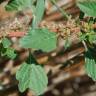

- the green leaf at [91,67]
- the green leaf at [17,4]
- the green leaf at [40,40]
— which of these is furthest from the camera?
the green leaf at [17,4]

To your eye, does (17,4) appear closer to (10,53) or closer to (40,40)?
(10,53)

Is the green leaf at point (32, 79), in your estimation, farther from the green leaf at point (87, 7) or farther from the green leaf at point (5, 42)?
the green leaf at point (87, 7)

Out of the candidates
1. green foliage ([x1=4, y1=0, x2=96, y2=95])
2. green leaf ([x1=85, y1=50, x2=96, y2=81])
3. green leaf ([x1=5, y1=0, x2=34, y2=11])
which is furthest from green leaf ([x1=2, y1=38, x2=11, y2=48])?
green leaf ([x1=85, y1=50, x2=96, y2=81])

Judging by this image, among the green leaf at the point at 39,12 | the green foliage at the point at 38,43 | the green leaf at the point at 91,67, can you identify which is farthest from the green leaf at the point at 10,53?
the green leaf at the point at 91,67

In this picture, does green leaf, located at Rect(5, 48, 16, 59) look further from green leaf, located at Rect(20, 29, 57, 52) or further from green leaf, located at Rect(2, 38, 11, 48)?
green leaf, located at Rect(20, 29, 57, 52)

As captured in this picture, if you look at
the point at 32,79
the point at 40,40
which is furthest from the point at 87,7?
the point at 32,79

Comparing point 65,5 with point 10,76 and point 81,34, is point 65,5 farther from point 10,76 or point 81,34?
point 81,34

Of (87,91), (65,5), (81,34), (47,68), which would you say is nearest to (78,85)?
(87,91)

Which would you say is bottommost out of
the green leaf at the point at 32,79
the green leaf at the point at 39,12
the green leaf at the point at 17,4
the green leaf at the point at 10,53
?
the green leaf at the point at 32,79
